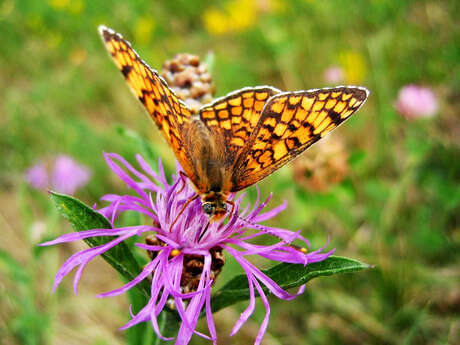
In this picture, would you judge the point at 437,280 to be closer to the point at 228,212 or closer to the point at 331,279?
the point at 331,279

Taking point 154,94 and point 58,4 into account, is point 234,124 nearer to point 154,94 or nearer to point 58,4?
point 154,94

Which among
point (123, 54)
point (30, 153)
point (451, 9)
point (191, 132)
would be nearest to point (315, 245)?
point (191, 132)

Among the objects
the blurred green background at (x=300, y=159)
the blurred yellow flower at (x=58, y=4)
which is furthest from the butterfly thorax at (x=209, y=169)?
the blurred yellow flower at (x=58, y=4)

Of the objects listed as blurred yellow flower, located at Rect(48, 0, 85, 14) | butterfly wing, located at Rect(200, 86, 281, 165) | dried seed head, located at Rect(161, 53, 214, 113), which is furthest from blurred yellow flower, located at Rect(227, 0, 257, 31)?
butterfly wing, located at Rect(200, 86, 281, 165)

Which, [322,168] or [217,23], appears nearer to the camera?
[322,168]

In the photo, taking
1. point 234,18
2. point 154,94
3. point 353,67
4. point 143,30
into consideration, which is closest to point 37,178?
point 143,30
